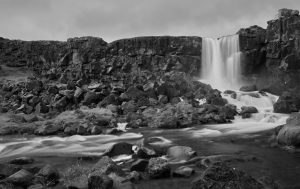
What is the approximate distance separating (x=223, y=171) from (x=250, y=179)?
0.84 metres

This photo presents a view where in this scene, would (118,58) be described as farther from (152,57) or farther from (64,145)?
(64,145)

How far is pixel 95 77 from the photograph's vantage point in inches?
2606

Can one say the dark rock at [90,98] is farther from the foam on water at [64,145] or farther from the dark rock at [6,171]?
the dark rock at [6,171]

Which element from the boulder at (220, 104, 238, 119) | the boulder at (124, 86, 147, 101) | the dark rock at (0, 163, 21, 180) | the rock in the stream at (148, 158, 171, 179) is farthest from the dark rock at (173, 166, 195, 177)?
the boulder at (124, 86, 147, 101)

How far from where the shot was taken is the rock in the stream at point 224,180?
35.2 ft

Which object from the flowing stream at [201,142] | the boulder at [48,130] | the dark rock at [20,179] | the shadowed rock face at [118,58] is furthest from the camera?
the shadowed rock face at [118,58]

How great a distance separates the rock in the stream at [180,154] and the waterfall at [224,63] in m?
39.7

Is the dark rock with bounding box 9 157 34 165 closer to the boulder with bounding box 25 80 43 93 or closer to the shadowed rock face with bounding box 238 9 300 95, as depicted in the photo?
the boulder with bounding box 25 80 43 93

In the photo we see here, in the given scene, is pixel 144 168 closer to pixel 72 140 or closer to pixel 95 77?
pixel 72 140

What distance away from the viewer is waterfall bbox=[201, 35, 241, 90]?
5844cm

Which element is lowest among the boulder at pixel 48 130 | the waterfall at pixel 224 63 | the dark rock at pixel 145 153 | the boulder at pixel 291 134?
the boulder at pixel 48 130

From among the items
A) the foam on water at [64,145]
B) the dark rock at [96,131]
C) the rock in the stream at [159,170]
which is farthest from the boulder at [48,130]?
the rock in the stream at [159,170]

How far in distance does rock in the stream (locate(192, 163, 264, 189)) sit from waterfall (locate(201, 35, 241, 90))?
156 ft

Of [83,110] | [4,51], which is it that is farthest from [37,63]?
[83,110]
